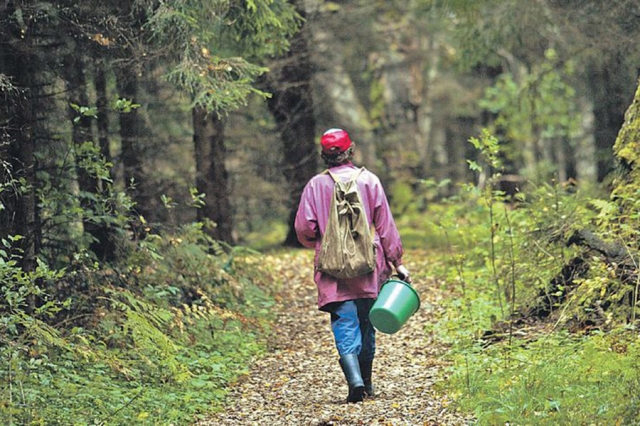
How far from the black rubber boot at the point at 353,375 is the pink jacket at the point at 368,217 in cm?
44

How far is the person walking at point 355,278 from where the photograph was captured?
638cm

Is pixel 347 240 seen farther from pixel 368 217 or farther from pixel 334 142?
pixel 334 142

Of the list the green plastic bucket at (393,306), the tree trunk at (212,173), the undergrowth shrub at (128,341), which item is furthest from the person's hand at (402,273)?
the tree trunk at (212,173)

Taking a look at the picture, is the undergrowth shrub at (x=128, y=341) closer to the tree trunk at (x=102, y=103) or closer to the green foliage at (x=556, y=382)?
the tree trunk at (x=102, y=103)

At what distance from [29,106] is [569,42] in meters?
11.1

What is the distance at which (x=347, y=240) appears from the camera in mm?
6250

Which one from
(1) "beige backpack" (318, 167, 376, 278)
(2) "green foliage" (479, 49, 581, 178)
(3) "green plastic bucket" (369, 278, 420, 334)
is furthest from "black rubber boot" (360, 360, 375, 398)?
(2) "green foliage" (479, 49, 581, 178)

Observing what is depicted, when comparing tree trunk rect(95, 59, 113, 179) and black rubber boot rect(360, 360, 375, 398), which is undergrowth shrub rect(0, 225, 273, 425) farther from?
tree trunk rect(95, 59, 113, 179)

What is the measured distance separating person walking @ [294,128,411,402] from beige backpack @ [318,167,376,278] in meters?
0.13

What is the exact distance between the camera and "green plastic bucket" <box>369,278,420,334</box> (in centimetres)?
622

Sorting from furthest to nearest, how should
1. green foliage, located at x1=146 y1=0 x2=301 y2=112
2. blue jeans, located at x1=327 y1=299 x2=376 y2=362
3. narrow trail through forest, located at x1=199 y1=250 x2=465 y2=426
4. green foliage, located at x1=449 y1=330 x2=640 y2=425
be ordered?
green foliage, located at x1=146 y1=0 x2=301 y2=112, blue jeans, located at x1=327 y1=299 x2=376 y2=362, narrow trail through forest, located at x1=199 y1=250 x2=465 y2=426, green foliage, located at x1=449 y1=330 x2=640 y2=425

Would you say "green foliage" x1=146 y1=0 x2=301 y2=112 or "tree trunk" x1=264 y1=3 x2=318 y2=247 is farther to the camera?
"tree trunk" x1=264 y1=3 x2=318 y2=247

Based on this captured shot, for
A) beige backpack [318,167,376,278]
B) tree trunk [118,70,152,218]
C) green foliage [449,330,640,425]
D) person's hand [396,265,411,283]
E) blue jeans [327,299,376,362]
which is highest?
tree trunk [118,70,152,218]

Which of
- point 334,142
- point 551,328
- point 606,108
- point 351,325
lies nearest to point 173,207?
point 334,142
